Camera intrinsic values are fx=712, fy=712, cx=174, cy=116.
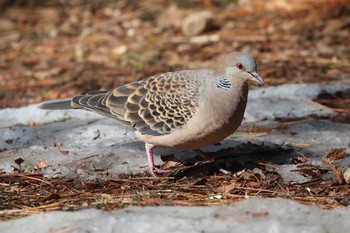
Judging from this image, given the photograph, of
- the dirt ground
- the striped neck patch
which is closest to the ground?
the dirt ground

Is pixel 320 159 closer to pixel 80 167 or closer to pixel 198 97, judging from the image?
pixel 198 97

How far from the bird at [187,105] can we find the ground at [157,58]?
26 cm

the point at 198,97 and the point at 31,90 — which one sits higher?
the point at 198,97

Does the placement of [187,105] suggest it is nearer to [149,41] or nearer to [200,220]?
[200,220]

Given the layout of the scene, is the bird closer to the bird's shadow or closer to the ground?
the bird's shadow

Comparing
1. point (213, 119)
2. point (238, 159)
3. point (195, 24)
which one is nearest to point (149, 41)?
point (195, 24)

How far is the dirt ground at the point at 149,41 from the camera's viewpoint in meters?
7.49

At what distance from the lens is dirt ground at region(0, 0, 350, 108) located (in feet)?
24.6

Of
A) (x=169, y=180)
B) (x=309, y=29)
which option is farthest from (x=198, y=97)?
(x=309, y=29)

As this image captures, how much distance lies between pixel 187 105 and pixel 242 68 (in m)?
0.41

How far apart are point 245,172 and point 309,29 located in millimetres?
4899

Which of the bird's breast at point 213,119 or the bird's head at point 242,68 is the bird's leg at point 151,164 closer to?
the bird's breast at point 213,119

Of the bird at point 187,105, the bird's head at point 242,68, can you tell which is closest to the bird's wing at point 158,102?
the bird at point 187,105

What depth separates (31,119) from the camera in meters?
5.96
